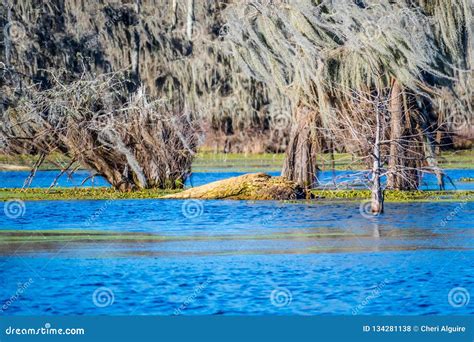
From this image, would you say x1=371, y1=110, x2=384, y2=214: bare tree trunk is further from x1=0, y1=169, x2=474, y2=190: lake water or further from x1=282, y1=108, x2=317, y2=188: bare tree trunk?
x1=0, y1=169, x2=474, y2=190: lake water

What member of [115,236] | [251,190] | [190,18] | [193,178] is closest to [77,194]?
[251,190]

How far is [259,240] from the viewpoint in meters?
18.6

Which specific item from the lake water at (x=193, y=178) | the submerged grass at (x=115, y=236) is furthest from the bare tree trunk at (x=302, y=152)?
the submerged grass at (x=115, y=236)

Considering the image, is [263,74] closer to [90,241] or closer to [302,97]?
[302,97]

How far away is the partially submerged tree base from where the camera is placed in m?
26.2

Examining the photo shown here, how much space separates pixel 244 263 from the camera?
15883 millimetres

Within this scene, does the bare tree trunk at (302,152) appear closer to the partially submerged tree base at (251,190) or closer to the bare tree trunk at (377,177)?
the partially submerged tree base at (251,190)

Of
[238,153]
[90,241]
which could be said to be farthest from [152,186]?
[238,153]

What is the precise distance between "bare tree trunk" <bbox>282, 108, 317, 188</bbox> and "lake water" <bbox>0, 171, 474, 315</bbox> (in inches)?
136

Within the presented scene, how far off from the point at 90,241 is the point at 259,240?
2760 mm

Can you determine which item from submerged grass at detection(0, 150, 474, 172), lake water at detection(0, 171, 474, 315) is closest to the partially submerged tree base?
lake water at detection(0, 171, 474, 315)

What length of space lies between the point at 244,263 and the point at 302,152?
11375 millimetres

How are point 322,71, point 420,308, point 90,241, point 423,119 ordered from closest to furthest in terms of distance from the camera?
1. point 420,308
2. point 90,241
3. point 322,71
4. point 423,119

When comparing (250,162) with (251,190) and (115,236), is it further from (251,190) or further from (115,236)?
(115,236)
